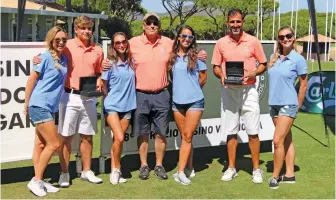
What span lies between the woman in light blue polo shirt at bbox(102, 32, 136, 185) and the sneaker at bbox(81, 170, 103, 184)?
0.16 m

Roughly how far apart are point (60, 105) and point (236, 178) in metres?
2.29

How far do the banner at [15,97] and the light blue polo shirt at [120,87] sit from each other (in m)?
0.85

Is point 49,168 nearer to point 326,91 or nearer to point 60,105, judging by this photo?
point 60,105

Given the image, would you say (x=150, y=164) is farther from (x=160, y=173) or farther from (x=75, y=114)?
(x=75, y=114)

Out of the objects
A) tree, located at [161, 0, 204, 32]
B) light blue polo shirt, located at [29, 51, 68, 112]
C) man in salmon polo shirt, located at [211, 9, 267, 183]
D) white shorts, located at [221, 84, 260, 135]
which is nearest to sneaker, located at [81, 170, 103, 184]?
light blue polo shirt, located at [29, 51, 68, 112]

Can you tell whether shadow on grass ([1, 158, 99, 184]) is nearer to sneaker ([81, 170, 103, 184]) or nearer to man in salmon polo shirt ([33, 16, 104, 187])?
sneaker ([81, 170, 103, 184])

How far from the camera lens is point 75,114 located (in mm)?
5352

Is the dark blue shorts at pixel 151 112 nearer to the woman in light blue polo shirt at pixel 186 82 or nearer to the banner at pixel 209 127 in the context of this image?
the woman in light blue polo shirt at pixel 186 82

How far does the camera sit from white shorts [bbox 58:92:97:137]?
5.30m

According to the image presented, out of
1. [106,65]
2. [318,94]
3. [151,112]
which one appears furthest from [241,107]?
[318,94]

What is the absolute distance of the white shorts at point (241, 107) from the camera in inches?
227

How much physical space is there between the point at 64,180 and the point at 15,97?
1.08 m

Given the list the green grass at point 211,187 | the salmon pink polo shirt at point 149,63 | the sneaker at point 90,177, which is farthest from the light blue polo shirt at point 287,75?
the sneaker at point 90,177

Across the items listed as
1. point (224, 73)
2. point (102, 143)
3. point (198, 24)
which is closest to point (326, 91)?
point (224, 73)
